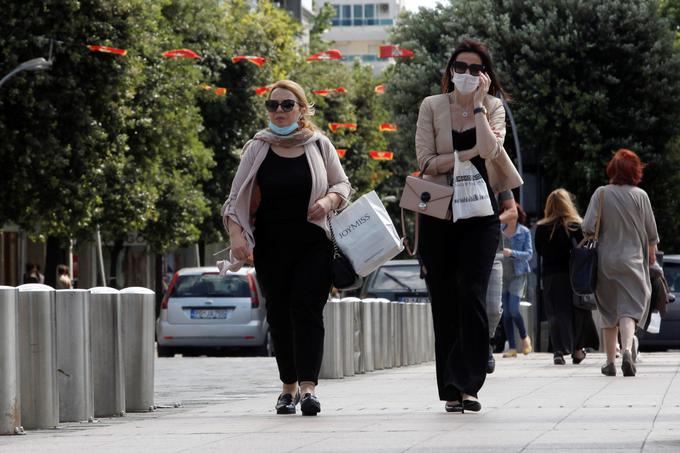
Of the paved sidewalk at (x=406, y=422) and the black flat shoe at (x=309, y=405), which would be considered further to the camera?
the black flat shoe at (x=309, y=405)

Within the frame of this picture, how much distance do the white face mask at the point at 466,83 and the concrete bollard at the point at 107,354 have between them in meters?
2.55

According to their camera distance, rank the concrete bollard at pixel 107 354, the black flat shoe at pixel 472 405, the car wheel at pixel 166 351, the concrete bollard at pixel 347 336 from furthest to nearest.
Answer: the car wheel at pixel 166 351, the concrete bollard at pixel 347 336, the concrete bollard at pixel 107 354, the black flat shoe at pixel 472 405

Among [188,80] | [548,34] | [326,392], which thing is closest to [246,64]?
[188,80]

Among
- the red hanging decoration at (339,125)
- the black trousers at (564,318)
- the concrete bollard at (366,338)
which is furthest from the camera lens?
the red hanging decoration at (339,125)

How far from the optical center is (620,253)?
14422 millimetres

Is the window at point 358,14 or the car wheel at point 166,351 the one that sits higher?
the window at point 358,14

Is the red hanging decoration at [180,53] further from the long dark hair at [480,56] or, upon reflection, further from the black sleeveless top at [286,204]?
the long dark hair at [480,56]

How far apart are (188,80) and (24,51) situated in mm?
6420

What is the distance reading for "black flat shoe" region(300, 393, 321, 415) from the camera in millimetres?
9602

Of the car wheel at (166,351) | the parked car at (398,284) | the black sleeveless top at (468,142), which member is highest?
the black sleeveless top at (468,142)

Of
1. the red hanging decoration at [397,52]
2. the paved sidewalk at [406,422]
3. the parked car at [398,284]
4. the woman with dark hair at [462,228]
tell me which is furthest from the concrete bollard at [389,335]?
the red hanging decoration at [397,52]

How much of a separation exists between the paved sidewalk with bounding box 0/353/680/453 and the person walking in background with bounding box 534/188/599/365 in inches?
142

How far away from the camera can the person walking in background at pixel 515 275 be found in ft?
67.6

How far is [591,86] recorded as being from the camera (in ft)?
133
